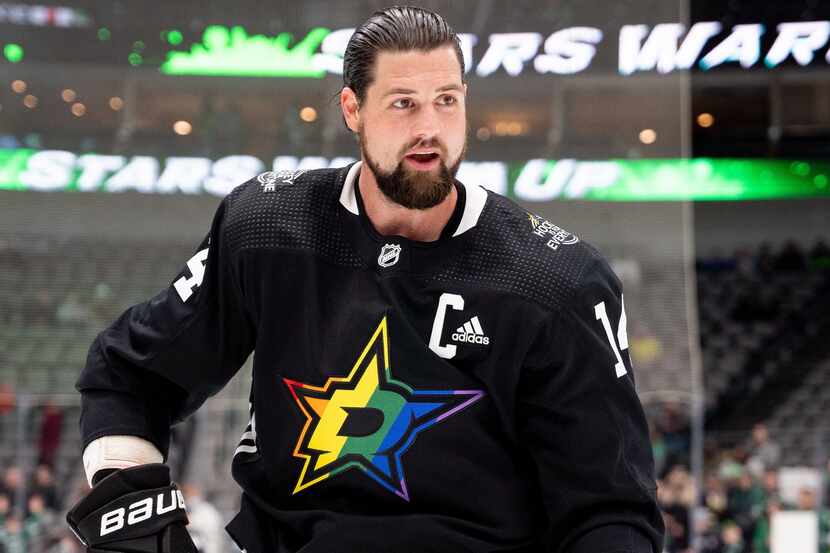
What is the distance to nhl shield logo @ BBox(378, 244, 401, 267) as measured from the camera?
1.26 meters

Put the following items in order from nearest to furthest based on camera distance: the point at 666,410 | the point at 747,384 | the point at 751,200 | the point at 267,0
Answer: the point at 666,410, the point at 267,0, the point at 747,384, the point at 751,200

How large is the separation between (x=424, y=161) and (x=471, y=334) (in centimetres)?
18

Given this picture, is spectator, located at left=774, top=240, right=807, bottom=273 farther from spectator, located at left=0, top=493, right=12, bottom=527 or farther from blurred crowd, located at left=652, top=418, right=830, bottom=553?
spectator, located at left=0, top=493, right=12, bottom=527

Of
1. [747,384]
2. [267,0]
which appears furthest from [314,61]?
[747,384]

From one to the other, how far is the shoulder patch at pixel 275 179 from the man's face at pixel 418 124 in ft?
0.49

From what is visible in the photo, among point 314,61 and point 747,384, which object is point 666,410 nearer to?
point 314,61

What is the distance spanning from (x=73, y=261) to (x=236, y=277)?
15.5 ft

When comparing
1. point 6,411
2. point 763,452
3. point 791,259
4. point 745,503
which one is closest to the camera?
point 6,411

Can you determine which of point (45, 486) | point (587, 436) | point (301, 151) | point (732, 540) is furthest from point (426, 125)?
point (732, 540)

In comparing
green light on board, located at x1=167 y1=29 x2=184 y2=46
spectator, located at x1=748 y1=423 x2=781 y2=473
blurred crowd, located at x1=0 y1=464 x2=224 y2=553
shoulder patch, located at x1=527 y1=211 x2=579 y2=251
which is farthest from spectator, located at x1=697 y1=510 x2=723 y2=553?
shoulder patch, located at x1=527 y1=211 x2=579 y2=251

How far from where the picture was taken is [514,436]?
125 centimetres

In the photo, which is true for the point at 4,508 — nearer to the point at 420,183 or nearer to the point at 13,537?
the point at 13,537

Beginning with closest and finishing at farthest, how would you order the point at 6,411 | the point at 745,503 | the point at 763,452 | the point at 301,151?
the point at 6,411, the point at 301,151, the point at 745,503, the point at 763,452

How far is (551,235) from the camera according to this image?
1.30 m
